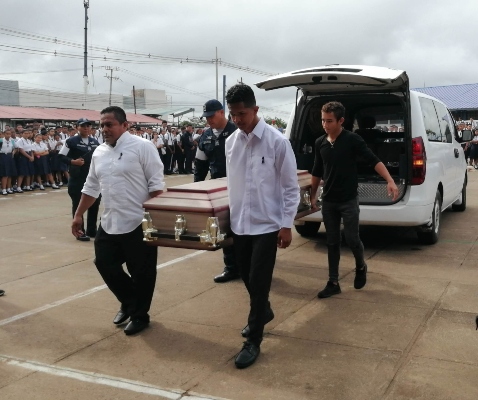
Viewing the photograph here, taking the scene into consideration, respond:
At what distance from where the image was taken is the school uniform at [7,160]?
627 inches

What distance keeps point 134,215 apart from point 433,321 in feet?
8.22

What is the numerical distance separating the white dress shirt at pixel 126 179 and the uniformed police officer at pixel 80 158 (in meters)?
4.41

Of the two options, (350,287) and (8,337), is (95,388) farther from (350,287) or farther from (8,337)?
(350,287)

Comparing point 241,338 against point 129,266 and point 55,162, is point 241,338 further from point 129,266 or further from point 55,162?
point 55,162

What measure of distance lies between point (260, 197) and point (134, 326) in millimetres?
1519

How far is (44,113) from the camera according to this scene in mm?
43375

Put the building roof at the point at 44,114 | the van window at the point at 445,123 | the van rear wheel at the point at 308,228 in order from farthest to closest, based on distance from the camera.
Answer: the building roof at the point at 44,114
the van window at the point at 445,123
the van rear wheel at the point at 308,228

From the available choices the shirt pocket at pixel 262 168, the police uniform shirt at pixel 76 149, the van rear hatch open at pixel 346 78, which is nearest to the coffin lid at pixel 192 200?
the shirt pocket at pixel 262 168

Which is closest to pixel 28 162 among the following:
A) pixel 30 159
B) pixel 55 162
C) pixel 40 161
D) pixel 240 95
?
pixel 30 159

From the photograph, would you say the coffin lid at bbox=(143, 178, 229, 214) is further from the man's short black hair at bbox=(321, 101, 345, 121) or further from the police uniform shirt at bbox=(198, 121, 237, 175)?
the police uniform shirt at bbox=(198, 121, 237, 175)

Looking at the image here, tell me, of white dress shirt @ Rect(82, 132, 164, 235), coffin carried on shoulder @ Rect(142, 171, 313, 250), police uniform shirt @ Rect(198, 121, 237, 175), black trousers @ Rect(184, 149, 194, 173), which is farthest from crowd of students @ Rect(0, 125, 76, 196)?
coffin carried on shoulder @ Rect(142, 171, 313, 250)

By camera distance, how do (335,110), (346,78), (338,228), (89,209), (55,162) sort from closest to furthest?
(335,110) < (338,228) < (346,78) < (89,209) < (55,162)

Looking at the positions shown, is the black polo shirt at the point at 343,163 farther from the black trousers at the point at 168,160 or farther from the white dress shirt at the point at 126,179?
the black trousers at the point at 168,160

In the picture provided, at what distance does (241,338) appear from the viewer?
4742 mm
